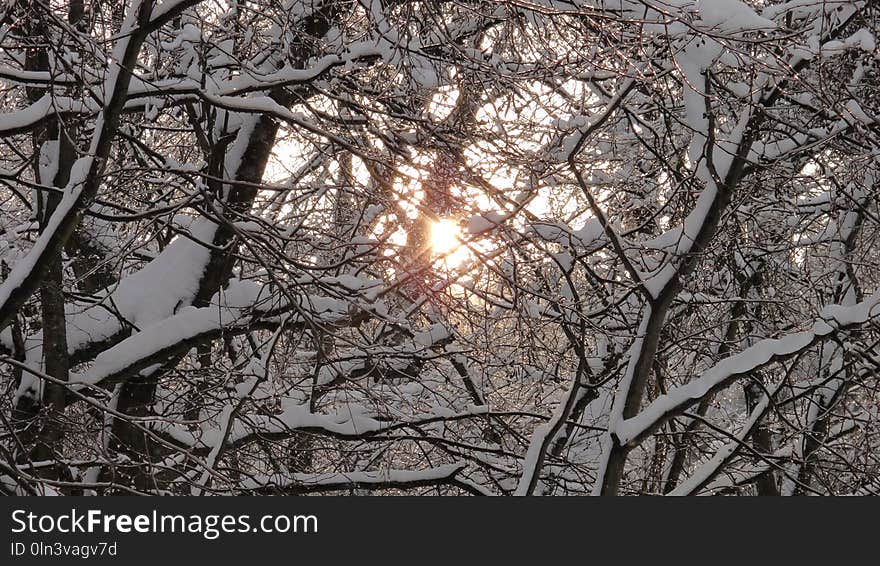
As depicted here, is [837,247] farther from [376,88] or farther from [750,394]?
[376,88]

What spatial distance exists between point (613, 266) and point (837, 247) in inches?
67.8

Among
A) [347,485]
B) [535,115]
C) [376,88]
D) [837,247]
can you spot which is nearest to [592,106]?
[535,115]

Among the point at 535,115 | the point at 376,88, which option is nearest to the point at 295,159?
the point at 376,88

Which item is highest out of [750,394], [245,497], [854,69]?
[854,69]

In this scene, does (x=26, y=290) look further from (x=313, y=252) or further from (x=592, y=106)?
(x=592, y=106)

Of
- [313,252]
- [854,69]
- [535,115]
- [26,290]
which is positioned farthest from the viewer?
[313,252]

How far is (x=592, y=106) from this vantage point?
6.38 metres

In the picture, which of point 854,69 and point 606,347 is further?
point 606,347

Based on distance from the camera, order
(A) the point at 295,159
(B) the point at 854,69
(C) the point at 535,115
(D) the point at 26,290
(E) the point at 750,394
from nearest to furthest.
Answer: (D) the point at 26,290
(B) the point at 854,69
(C) the point at 535,115
(E) the point at 750,394
(A) the point at 295,159

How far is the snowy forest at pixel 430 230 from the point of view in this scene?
4.10m

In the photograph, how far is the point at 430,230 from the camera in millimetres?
4676

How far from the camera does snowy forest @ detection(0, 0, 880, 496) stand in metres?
4.10

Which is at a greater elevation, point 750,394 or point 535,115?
point 535,115

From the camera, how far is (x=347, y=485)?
570cm
